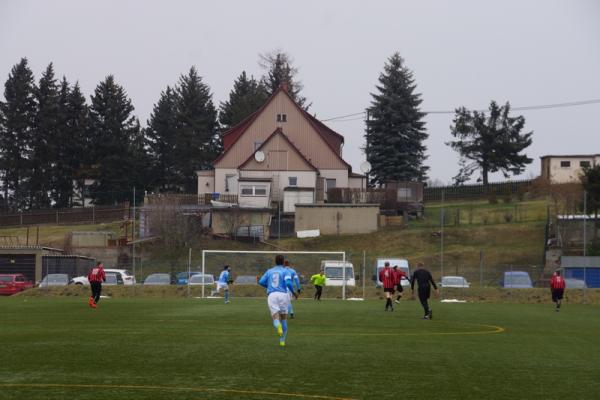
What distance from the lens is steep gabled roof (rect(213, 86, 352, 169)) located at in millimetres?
83688

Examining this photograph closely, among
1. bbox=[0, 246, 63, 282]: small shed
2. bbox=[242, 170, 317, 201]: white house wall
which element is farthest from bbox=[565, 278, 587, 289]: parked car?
bbox=[242, 170, 317, 201]: white house wall

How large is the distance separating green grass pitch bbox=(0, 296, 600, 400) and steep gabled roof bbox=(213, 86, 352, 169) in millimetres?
55082

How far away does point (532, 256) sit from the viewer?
2566 inches

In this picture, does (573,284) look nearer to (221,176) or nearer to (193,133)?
(221,176)

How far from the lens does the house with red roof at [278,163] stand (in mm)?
77188

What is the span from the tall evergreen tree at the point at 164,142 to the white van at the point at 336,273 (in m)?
54.0

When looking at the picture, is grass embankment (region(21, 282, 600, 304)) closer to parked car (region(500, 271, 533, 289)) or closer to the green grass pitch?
parked car (region(500, 271, 533, 289))

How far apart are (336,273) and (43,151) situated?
5437 centimetres

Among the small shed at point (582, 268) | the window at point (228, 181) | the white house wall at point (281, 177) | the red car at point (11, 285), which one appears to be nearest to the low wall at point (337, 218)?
the white house wall at point (281, 177)

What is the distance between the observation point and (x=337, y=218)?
72.8 meters

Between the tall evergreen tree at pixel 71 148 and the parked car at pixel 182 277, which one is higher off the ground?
the tall evergreen tree at pixel 71 148

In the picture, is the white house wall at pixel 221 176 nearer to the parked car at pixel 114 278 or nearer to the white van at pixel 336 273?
the parked car at pixel 114 278

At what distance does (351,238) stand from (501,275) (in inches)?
645

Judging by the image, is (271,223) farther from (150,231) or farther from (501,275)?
(501,275)
